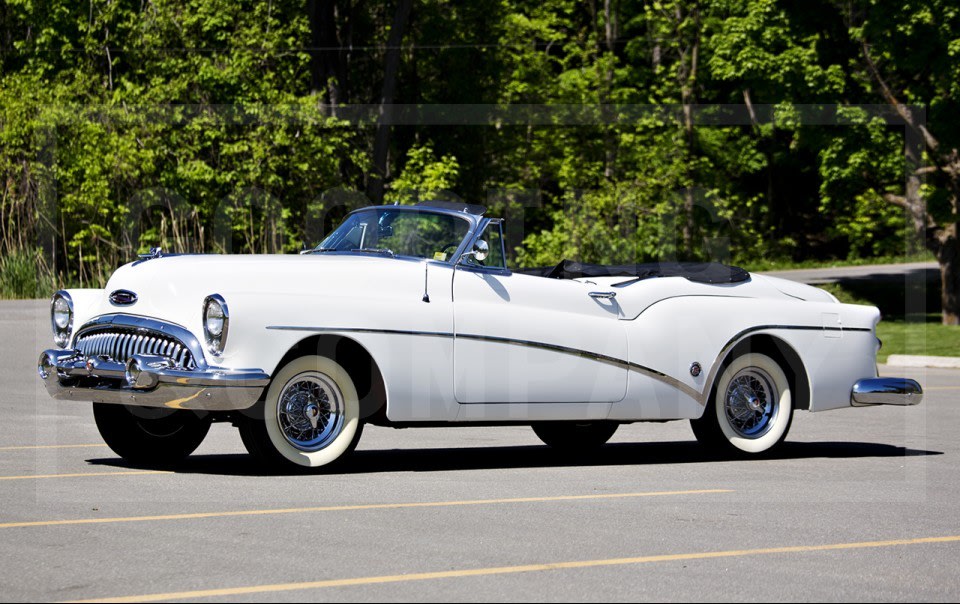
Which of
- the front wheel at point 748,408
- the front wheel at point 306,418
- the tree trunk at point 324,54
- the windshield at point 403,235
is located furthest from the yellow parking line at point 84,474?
the tree trunk at point 324,54

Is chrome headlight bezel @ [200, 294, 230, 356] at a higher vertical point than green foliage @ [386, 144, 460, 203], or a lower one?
lower

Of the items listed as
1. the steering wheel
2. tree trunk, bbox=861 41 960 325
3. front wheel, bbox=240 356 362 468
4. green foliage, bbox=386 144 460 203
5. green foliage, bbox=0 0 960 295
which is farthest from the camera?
green foliage, bbox=386 144 460 203

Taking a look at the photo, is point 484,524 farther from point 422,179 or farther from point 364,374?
point 422,179

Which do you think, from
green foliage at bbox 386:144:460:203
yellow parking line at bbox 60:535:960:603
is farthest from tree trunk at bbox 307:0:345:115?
yellow parking line at bbox 60:535:960:603

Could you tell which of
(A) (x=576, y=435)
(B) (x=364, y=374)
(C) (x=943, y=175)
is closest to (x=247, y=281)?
(B) (x=364, y=374)

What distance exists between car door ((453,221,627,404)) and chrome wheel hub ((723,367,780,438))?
1167 millimetres

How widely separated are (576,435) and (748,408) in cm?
139

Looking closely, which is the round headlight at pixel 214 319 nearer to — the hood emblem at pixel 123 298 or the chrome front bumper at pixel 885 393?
the hood emblem at pixel 123 298

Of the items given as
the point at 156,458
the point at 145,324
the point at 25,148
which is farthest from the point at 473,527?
the point at 25,148

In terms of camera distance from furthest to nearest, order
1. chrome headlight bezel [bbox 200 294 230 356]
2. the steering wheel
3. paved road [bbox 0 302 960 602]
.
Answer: the steering wheel → chrome headlight bezel [bbox 200 294 230 356] → paved road [bbox 0 302 960 602]

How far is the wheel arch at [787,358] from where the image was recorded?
11516 millimetres

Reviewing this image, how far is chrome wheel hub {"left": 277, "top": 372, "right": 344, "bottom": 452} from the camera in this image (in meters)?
9.57

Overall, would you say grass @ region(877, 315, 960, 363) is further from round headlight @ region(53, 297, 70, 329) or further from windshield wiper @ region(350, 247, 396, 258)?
round headlight @ region(53, 297, 70, 329)

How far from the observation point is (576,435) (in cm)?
1192
